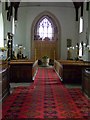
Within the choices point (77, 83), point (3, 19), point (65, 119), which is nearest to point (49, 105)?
point (65, 119)

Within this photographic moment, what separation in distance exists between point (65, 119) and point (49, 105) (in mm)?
1331

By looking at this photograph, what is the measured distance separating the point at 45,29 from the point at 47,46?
1.74m

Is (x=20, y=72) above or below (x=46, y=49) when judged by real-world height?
below

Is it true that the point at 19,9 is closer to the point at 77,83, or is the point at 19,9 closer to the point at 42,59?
the point at 42,59

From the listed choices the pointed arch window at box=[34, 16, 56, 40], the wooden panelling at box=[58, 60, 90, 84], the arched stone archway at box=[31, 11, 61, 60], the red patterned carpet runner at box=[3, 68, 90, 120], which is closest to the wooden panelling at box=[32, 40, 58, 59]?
the arched stone archway at box=[31, 11, 61, 60]

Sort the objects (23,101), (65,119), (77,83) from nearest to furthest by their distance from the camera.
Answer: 1. (65,119)
2. (23,101)
3. (77,83)

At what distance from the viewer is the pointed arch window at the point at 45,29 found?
2583 cm

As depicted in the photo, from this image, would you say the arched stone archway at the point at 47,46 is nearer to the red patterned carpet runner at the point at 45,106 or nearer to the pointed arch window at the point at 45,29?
the pointed arch window at the point at 45,29

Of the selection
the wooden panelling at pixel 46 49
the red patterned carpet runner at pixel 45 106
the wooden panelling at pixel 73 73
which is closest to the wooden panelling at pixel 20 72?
the wooden panelling at pixel 73 73

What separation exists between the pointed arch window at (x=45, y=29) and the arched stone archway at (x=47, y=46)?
1.37ft

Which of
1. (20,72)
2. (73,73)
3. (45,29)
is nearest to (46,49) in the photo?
(45,29)

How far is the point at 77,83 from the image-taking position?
424 inches

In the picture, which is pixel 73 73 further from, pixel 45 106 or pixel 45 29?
pixel 45 29

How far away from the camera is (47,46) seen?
26.0 meters
